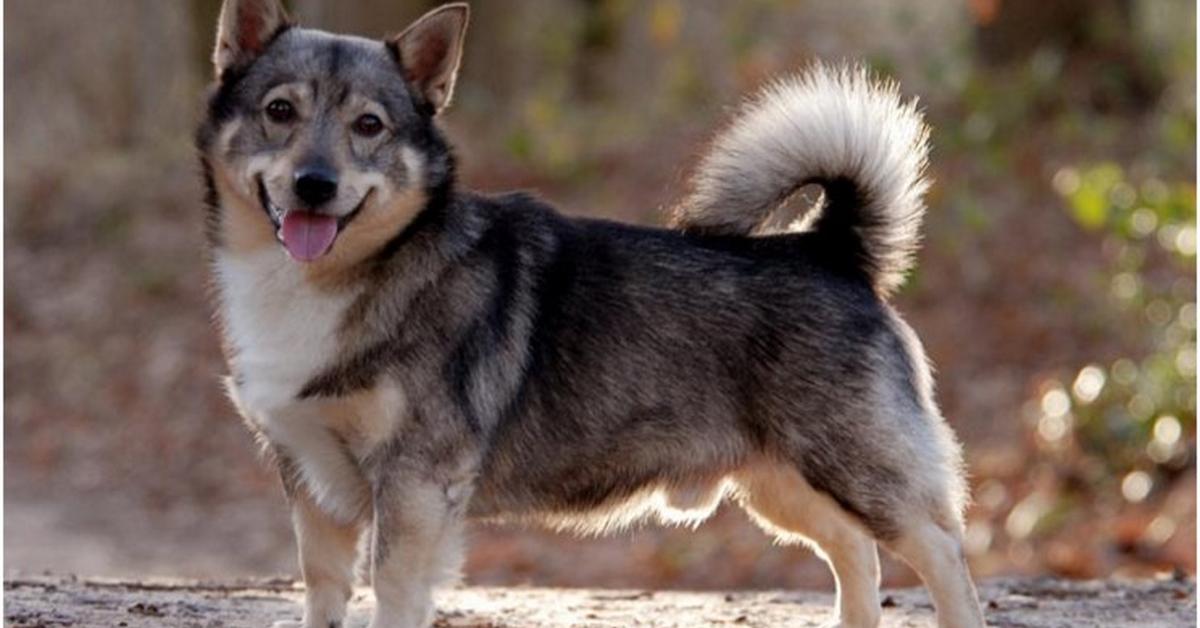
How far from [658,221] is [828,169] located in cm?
941

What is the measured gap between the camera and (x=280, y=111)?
235 inches

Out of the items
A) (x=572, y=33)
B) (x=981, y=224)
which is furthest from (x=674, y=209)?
(x=572, y=33)

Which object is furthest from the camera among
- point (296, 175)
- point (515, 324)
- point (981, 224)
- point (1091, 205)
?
point (981, 224)

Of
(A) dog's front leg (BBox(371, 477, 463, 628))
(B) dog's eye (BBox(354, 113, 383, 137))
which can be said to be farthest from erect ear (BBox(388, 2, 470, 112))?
(A) dog's front leg (BBox(371, 477, 463, 628))

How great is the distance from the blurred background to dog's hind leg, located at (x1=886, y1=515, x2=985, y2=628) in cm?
149

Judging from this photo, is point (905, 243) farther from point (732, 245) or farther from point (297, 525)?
point (297, 525)

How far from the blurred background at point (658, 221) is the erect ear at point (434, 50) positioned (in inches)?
38.3

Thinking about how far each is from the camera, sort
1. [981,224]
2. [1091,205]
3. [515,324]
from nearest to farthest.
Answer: [515,324] < [1091,205] < [981,224]

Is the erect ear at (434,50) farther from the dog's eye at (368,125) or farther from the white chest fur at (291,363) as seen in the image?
the white chest fur at (291,363)

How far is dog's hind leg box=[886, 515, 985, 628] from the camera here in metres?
6.26

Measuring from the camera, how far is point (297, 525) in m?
6.27

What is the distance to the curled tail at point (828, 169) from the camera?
6.54m

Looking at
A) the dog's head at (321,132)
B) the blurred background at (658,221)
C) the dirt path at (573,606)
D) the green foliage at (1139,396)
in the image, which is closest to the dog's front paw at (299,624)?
the dirt path at (573,606)

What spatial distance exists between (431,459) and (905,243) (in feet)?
5.64
